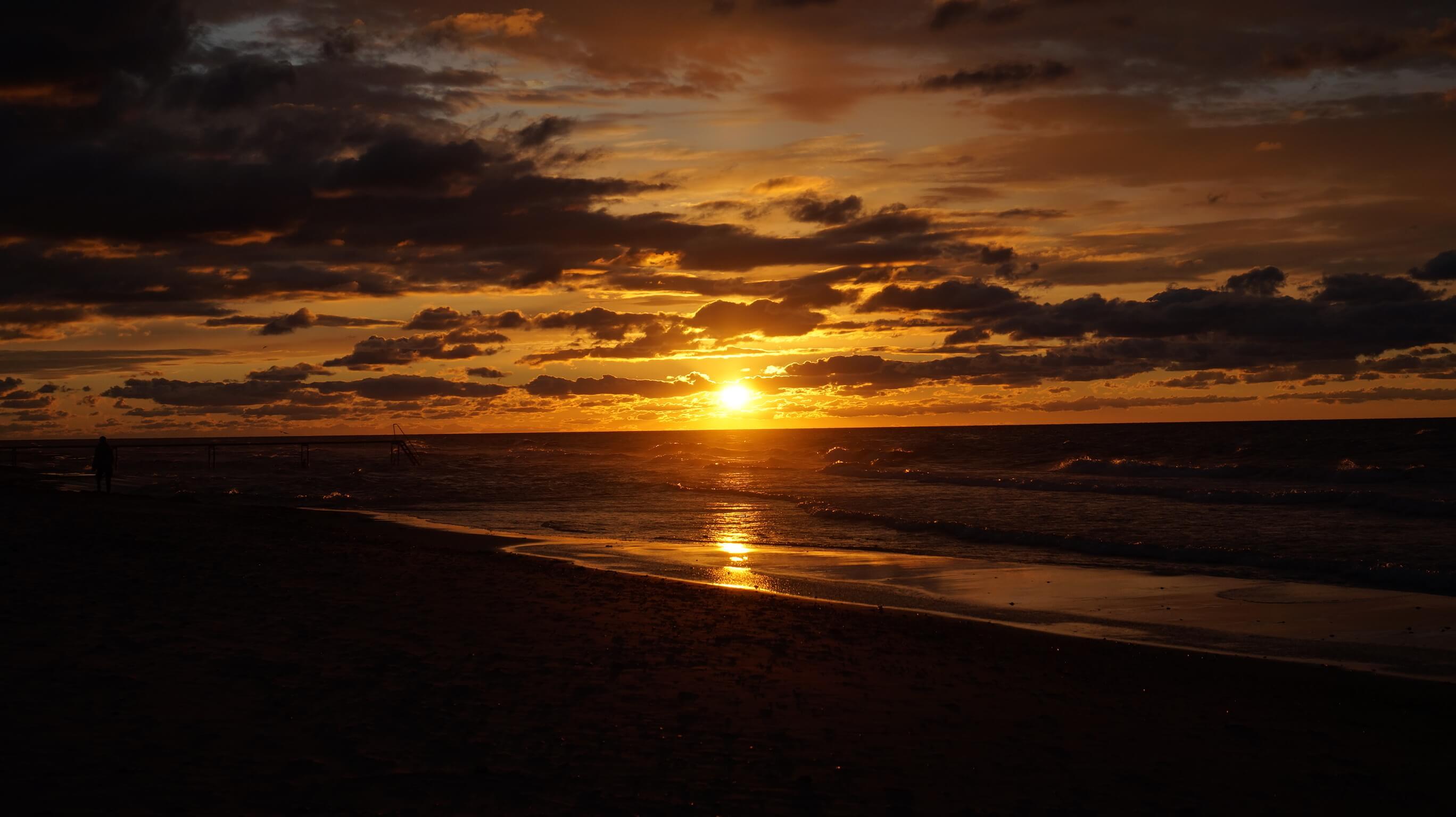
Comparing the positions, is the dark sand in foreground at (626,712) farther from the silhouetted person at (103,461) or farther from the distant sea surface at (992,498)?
the silhouetted person at (103,461)

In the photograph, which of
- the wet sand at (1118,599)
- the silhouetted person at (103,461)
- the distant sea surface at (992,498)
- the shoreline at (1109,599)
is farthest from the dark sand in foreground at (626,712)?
the silhouetted person at (103,461)

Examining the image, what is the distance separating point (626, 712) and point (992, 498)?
3064cm

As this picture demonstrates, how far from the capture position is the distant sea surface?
22.3 m

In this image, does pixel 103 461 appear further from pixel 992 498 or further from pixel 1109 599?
pixel 1109 599

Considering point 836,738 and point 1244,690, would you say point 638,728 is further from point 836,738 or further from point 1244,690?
point 1244,690

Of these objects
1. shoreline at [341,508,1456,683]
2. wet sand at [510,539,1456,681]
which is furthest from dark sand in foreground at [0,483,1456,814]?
wet sand at [510,539,1456,681]

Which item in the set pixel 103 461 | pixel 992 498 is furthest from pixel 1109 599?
pixel 103 461

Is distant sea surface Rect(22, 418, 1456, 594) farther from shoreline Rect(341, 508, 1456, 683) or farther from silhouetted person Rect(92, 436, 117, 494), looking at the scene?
silhouetted person Rect(92, 436, 117, 494)

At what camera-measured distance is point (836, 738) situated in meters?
8.01

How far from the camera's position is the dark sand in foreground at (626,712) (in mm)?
6387

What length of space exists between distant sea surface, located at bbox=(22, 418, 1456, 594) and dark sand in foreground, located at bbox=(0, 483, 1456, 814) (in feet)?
33.9

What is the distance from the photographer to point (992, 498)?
3694 cm

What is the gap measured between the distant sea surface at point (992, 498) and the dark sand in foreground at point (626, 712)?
10.3 meters

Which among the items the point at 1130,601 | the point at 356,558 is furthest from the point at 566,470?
the point at 1130,601
